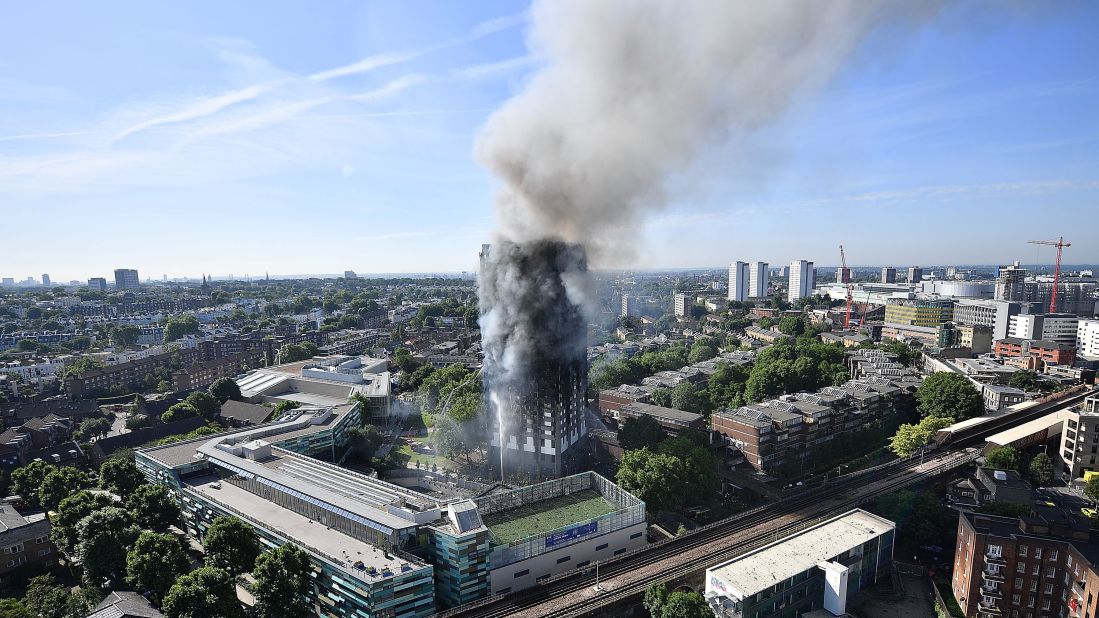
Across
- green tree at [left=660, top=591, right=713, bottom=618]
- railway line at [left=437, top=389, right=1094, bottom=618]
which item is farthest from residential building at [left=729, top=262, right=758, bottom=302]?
green tree at [left=660, top=591, right=713, bottom=618]

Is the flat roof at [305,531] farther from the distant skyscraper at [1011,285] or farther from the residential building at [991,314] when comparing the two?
the distant skyscraper at [1011,285]

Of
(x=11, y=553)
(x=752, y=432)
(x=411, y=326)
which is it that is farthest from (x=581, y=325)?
(x=411, y=326)

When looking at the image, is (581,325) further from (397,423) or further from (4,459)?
(4,459)

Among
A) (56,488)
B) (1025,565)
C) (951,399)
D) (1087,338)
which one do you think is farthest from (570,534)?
(1087,338)

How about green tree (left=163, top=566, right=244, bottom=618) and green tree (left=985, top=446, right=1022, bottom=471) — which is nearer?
green tree (left=163, top=566, right=244, bottom=618)

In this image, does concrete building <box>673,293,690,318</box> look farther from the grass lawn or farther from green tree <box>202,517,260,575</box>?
green tree <box>202,517,260,575</box>

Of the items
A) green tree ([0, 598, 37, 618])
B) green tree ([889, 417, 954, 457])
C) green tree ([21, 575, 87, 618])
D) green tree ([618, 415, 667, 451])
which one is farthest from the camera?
green tree ([889, 417, 954, 457])
